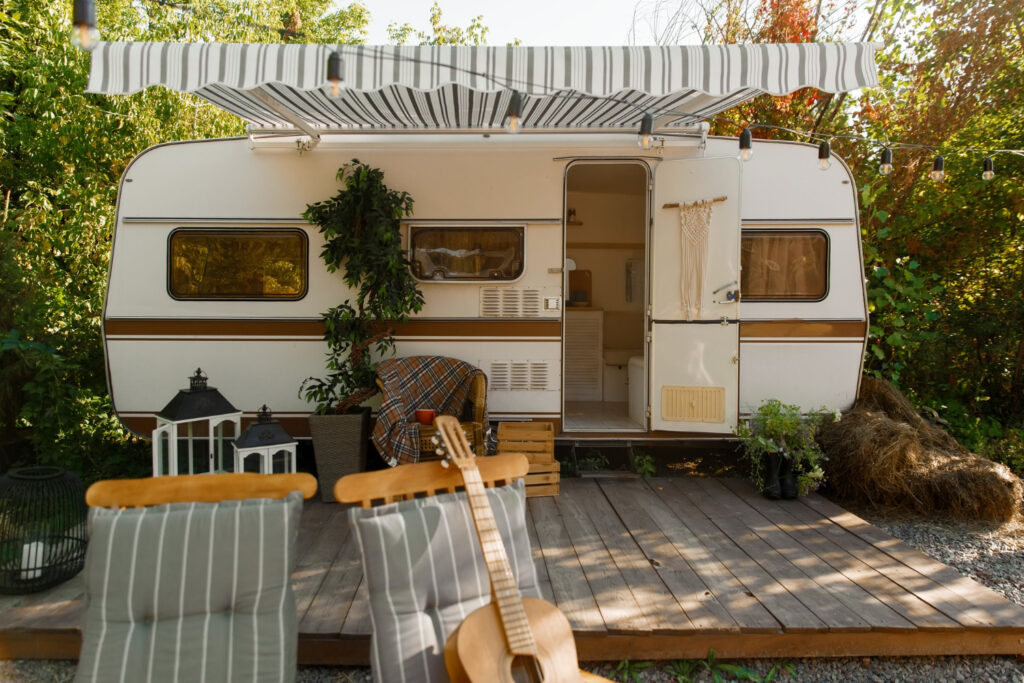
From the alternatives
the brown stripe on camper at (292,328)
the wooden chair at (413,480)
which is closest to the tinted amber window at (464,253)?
the brown stripe on camper at (292,328)

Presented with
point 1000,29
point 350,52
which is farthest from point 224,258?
point 1000,29

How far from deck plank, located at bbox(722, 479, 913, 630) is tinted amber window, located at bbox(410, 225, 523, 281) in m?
2.39

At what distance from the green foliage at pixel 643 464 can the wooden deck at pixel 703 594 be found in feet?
2.58

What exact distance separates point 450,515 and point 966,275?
6975 millimetres

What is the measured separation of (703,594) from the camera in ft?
9.83

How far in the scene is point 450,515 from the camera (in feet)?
6.65

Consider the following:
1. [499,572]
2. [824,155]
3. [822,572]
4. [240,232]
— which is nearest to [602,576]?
[822,572]

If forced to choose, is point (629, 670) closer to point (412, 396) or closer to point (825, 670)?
point (825, 670)

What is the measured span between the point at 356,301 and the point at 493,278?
1.04 m

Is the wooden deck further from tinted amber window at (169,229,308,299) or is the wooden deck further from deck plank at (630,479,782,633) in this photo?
tinted amber window at (169,229,308,299)

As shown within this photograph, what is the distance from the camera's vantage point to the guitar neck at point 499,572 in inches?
69.3

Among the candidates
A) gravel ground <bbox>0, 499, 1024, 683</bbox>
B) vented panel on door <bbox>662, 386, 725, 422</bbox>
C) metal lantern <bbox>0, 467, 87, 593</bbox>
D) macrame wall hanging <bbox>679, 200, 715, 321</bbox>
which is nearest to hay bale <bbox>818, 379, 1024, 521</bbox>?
vented panel on door <bbox>662, 386, 725, 422</bbox>

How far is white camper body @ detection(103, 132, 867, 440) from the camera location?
4.85 metres

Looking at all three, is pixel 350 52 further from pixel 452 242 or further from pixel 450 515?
pixel 450 515
